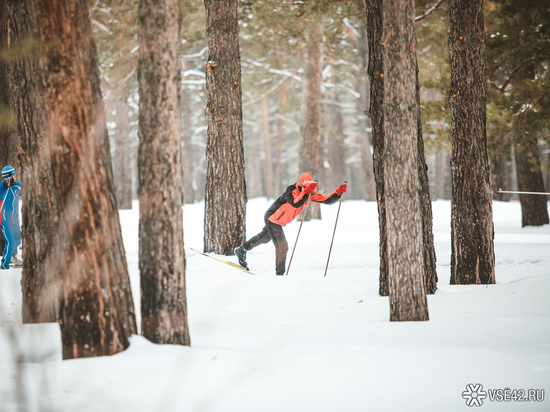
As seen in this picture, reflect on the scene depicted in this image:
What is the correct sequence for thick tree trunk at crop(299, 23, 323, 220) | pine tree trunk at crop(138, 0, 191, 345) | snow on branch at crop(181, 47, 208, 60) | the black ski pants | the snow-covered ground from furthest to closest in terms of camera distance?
1. snow on branch at crop(181, 47, 208, 60)
2. thick tree trunk at crop(299, 23, 323, 220)
3. the black ski pants
4. pine tree trunk at crop(138, 0, 191, 345)
5. the snow-covered ground

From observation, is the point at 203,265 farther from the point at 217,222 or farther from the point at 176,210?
the point at 176,210

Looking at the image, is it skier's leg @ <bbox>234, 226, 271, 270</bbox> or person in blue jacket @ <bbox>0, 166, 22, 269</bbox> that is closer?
person in blue jacket @ <bbox>0, 166, 22, 269</bbox>

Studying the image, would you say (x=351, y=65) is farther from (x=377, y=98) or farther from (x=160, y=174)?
(x=160, y=174)

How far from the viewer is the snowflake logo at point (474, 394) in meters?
3.12

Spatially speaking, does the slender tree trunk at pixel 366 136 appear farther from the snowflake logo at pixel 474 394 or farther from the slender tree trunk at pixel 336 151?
the snowflake logo at pixel 474 394

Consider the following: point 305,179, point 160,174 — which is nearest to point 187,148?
point 305,179

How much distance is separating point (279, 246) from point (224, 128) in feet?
8.45

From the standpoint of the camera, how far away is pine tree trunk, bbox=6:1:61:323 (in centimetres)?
386

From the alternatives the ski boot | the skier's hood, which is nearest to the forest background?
the ski boot

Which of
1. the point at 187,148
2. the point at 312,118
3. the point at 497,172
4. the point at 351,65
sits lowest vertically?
the point at 497,172

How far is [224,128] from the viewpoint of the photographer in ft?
30.4

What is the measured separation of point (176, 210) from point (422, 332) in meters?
2.48

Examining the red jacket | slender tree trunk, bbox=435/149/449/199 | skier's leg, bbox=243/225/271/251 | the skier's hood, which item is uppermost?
slender tree trunk, bbox=435/149/449/199

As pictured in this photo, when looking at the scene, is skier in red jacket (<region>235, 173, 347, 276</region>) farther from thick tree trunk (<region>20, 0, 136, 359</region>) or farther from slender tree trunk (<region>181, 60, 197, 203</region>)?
slender tree trunk (<region>181, 60, 197, 203</region>)
